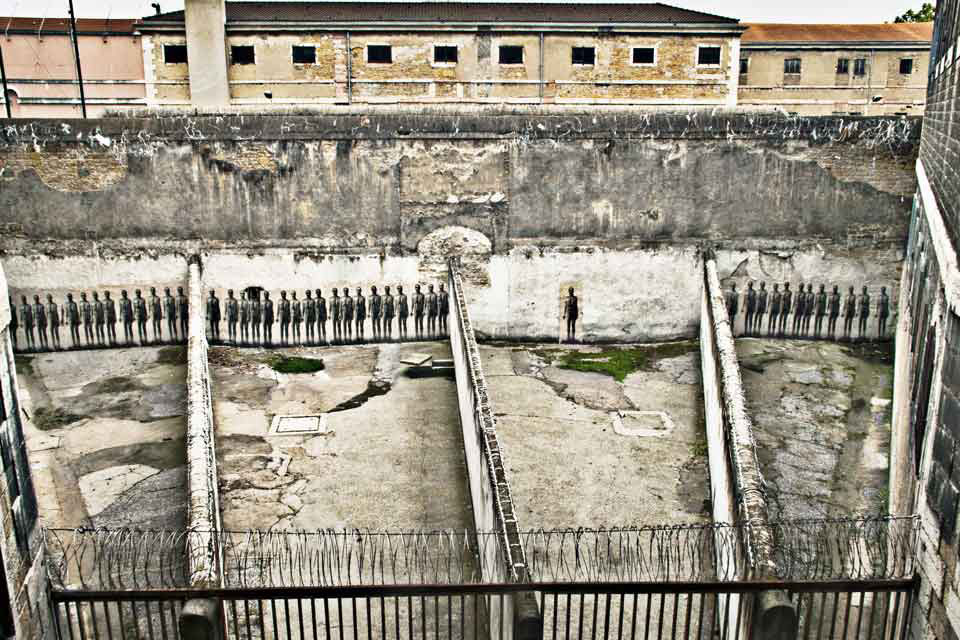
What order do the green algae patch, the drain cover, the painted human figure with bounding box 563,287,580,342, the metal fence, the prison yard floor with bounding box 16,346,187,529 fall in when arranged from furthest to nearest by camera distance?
the painted human figure with bounding box 563,287,580,342, the green algae patch, the drain cover, the prison yard floor with bounding box 16,346,187,529, the metal fence

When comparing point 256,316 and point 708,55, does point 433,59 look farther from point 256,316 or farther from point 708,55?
point 256,316

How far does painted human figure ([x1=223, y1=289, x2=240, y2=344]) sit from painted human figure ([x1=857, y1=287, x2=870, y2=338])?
9.80 meters

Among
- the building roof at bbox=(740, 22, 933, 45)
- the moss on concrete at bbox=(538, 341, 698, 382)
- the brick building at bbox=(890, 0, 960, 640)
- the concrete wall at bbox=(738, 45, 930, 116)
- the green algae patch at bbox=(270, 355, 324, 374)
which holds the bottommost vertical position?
the moss on concrete at bbox=(538, 341, 698, 382)

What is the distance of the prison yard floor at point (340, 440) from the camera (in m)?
8.51

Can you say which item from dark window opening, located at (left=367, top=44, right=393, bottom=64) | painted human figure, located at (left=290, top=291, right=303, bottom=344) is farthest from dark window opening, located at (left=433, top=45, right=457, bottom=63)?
painted human figure, located at (left=290, top=291, right=303, bottom=344)

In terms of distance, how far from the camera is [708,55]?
21016 millimetres

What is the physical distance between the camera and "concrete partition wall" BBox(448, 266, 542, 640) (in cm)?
520

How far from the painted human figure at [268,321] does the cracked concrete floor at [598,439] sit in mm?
3372

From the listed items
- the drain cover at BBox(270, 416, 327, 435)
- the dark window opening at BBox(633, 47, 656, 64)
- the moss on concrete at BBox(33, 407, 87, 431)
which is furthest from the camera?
the dark window opening at BBox(633, 47, 656, 64)

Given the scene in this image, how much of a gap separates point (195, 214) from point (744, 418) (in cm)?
Answer: 892

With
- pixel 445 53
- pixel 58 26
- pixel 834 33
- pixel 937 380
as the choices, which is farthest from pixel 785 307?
pixel 58 26

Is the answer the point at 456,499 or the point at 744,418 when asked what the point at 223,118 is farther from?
the point at 744,418

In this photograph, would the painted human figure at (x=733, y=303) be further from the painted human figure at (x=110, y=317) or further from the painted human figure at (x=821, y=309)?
the painted human figure at (x=110, y=317)

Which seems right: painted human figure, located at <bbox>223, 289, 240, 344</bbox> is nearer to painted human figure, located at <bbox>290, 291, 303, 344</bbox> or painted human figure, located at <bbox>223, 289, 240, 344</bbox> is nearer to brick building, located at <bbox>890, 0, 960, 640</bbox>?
painted human figure, located at <bbox>290, 291, 303, 344</bbox>
